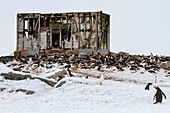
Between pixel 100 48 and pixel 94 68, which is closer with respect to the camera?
pixel 94 68

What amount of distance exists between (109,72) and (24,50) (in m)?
16.3

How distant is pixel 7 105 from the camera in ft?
37.2

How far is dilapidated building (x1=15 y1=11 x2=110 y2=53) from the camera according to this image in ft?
111

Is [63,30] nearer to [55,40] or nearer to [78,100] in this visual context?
[55,40]

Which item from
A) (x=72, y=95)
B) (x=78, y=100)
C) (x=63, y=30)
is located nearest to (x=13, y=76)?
(x=72, y=95)

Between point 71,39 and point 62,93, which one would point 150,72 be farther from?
point 71,39

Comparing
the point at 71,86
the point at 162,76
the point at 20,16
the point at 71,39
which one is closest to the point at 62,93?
the point at 71,86

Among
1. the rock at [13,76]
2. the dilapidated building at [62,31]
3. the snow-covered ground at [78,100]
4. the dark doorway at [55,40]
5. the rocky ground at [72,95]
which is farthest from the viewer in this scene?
the dark doorway at [55,40]

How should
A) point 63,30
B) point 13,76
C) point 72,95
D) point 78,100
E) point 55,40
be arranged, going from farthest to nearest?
point 55,40, point 63,30, point 13,76, point 72,95, point 78,100

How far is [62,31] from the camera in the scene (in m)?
34.9

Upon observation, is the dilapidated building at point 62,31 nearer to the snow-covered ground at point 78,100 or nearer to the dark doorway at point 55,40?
the dark doorway at point 55,40

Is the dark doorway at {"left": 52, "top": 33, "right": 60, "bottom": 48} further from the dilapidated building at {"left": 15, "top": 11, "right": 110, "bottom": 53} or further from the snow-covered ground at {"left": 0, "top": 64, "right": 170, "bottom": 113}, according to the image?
the snow-covered ground at {"left": 0, "top": 64, "right": 170, "bottom": 113}

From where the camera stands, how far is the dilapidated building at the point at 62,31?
33906 millimetres

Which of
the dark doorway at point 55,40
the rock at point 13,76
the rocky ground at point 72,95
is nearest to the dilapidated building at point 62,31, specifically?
the dark doorway at point 55,40
